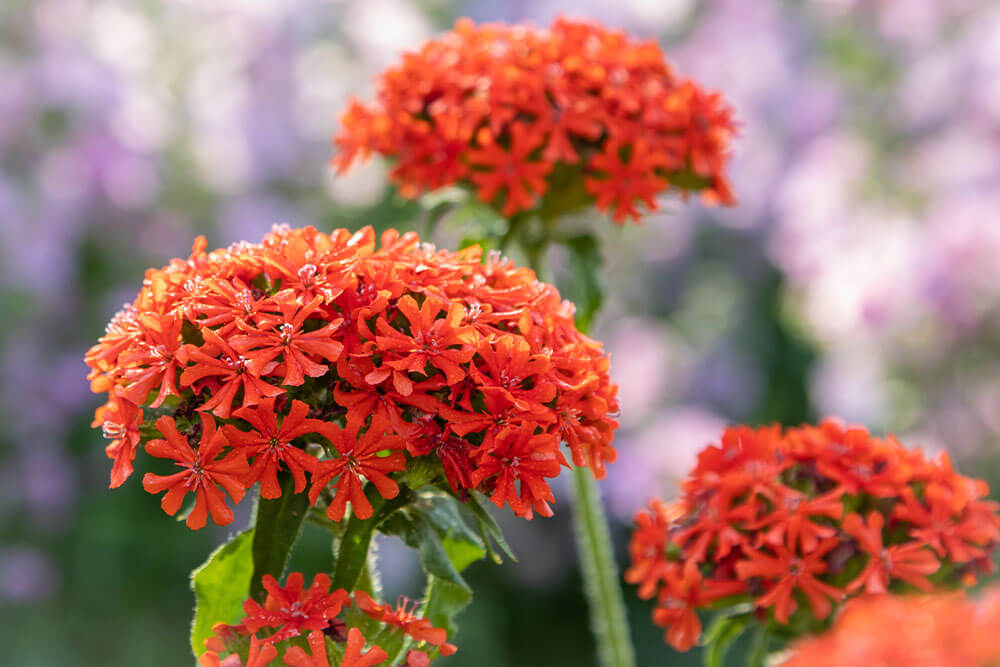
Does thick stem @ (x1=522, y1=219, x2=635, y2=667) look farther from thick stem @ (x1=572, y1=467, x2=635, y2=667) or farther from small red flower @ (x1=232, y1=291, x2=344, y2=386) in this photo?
small red flower @ (x1=232, y1=291, x2=344, y2=386)

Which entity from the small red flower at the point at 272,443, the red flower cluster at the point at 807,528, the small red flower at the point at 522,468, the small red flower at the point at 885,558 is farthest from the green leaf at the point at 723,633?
the small red flower at the point at 272,443

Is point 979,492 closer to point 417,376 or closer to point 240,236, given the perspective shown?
point 417,376

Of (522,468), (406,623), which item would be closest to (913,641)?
(522,468)

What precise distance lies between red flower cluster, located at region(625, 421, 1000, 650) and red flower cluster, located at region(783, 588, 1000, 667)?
362 millimetres

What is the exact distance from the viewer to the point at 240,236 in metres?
3.35

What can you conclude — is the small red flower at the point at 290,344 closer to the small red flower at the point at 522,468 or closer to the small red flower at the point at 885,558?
the small red flower at the point at 522,468

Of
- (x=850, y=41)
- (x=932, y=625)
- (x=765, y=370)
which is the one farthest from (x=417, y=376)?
(x=850, y=41)

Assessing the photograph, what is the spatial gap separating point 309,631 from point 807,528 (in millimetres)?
481

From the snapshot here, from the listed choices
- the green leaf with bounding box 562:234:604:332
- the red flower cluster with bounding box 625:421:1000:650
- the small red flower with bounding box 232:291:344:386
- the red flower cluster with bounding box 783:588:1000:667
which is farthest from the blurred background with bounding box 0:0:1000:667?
the red flower cluster with bounding box 783:588:1000:667

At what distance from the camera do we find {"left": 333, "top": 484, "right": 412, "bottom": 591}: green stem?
90 centimetres

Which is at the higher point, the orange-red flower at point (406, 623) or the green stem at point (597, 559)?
the green stem at point (597, 559)

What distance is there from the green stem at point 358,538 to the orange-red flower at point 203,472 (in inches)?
4.7

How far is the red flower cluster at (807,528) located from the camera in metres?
1.01

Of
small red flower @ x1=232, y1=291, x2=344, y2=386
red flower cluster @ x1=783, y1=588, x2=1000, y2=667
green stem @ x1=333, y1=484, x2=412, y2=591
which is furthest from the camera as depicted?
green stem @ x1=333, y1=484, x2=412, y2=591
